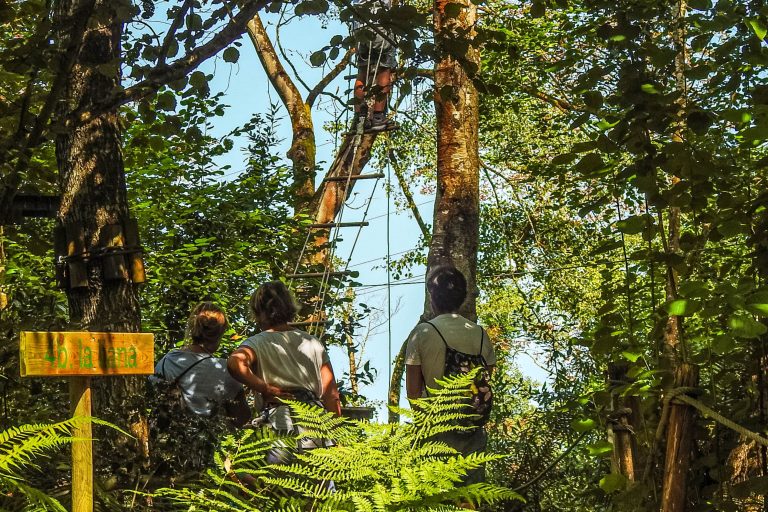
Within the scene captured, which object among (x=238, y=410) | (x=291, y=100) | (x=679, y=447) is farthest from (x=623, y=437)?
(x=291, y=100)

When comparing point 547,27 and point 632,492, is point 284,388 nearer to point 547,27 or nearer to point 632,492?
point 632,492

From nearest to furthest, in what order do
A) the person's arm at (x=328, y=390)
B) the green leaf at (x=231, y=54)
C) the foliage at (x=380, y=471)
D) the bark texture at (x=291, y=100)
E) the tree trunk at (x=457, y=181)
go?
1. the foliage at (x=380, y=471)
2. the person's arm at (x=328, y=390)
3. the green leaf at (x=231, y=54)
4. the tree trunk at (x=457, y=181)
5. the bark texture at (x=291, y=100)

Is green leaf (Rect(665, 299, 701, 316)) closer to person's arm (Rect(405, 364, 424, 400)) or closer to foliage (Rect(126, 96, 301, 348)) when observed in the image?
person's arm (Rect(405, 364, 424, 400))

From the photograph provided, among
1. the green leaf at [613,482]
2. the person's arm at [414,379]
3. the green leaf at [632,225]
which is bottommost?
the green leaf at [613,482]

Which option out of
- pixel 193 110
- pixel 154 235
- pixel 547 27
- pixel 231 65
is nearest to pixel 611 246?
pixel 231 65

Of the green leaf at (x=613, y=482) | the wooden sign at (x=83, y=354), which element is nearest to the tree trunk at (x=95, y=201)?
the wooden sign at (x=83, y=354)

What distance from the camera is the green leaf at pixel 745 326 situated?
2.56 m

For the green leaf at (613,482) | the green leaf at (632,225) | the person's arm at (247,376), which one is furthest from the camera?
the person's arm at (247,376)

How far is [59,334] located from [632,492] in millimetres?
1847

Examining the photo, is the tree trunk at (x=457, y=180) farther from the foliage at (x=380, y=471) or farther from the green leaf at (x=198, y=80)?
the foliage at (x=380, y=471)

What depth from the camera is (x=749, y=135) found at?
3.02 metres

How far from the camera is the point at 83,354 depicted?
2.93 meters

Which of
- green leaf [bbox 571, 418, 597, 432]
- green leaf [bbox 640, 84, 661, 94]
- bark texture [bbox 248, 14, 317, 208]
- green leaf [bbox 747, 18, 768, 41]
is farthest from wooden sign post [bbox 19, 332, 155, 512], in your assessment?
bark texture [bbox 248, 14, 317, 208]

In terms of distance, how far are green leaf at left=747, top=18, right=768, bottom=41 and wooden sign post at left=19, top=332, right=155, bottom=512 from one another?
2307 millimetres
